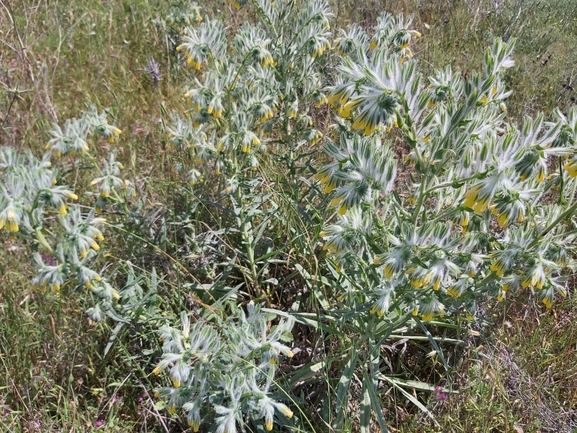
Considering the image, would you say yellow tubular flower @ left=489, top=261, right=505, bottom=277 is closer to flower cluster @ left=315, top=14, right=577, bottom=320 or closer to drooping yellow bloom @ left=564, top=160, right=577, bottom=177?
flower cluster @ left=315, top=14, right=577, bottom=320

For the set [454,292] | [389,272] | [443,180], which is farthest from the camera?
[443,180]

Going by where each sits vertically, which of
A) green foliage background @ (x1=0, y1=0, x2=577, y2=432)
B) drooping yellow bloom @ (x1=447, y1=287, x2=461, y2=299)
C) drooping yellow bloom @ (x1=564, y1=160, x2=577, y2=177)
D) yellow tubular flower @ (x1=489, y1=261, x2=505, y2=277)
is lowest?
green foliage background @ (x1=0, y1=0, x2=577, y2=432)

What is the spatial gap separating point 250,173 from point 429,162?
5.84ft

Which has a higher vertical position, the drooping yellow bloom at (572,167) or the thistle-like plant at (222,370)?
the drooping yellow bloom at (572,167)

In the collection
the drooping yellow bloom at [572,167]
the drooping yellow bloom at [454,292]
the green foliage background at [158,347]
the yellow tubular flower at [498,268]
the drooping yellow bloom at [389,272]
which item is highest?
the drooping yellow bloom at [572,167]

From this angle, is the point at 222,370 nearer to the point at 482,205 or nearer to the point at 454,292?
the point at 454,292

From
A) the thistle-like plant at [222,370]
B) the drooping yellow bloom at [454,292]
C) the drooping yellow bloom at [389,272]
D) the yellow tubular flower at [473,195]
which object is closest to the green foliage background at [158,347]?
the thistle-like plant at [222,370]

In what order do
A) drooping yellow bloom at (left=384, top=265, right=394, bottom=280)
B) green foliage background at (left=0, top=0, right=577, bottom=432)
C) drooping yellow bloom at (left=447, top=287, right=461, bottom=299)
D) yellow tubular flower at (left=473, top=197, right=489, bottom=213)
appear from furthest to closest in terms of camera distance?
green foliage background at (left=0, top=0, right=577, bottom=432) < drooping yellow bloom at (left=447, top=287, right=461, bottom=299) < drooping yellow bloom at (left=384, top=265, right=394, bottom=280) < yellow tubular flower at (left=473, top=197, right=489, bottom=213)

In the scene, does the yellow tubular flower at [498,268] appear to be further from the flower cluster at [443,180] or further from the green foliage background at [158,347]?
the green foliage background at [158,347]

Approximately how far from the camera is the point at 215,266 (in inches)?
127

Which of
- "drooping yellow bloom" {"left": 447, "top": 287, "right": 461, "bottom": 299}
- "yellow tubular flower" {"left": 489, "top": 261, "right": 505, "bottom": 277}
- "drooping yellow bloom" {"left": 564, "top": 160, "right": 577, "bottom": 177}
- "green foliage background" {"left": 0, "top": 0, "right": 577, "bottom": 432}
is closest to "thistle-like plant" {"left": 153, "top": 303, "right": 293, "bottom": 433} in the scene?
"green foliage background" {"left": 0, "top": 0, "right": 577, "bottom": 432}

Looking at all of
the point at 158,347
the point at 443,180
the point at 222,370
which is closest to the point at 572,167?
the point at 443,180

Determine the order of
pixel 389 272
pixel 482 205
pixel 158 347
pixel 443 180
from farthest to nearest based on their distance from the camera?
pixel 158 347
pixel 443 180
pixel 389 272
pixel 482 205

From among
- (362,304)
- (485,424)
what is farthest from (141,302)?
(485,424)
